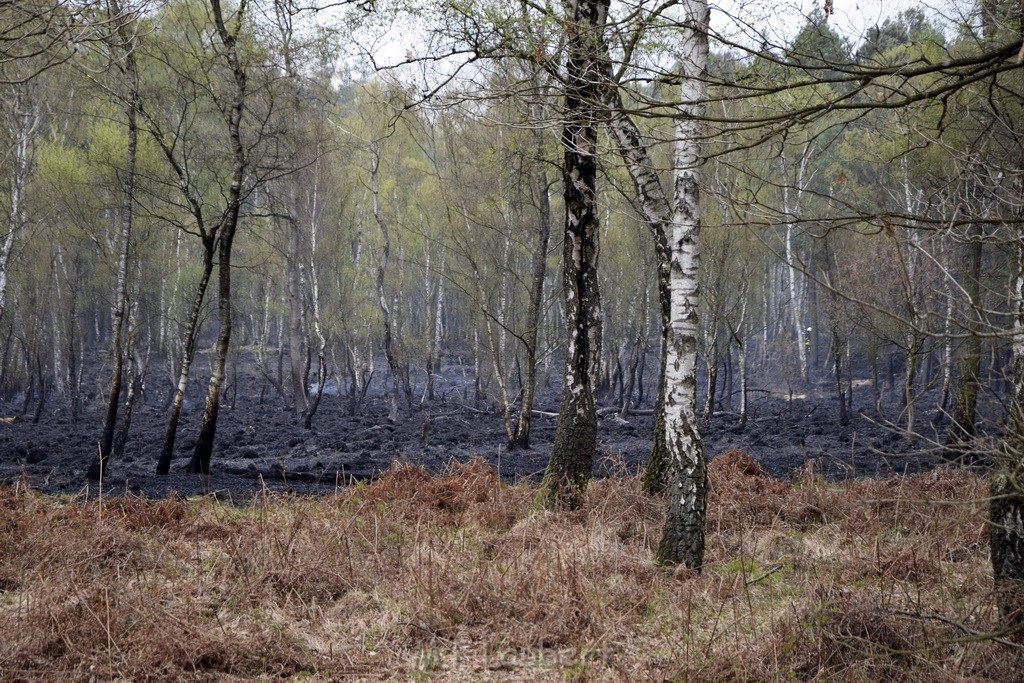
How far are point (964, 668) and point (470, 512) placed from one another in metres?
4.68

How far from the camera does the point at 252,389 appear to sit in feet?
114

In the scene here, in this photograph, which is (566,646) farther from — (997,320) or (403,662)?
(997,320)

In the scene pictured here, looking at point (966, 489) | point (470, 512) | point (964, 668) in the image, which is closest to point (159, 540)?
point (470, 512)

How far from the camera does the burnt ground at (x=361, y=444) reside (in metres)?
11.8

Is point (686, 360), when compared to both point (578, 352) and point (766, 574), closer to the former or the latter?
point (766, 574)

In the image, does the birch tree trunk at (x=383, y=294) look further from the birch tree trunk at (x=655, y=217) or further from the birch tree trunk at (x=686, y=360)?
the birch tree trunk at (x=686, y=360)

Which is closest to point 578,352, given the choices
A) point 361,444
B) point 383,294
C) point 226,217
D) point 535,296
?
point 226,217

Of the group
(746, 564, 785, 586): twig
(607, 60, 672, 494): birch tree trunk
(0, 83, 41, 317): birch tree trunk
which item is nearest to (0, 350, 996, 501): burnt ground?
(607, 60, 672, 494): birch tree trunk

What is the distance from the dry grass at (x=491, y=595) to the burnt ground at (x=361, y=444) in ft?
4.77

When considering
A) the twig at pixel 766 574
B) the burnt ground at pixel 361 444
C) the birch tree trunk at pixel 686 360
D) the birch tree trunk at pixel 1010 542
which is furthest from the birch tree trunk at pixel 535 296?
the birch tree trunk at pixel 1010 542

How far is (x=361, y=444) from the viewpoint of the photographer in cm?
1747

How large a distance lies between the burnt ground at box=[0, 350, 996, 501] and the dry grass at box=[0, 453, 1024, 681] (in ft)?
4.77

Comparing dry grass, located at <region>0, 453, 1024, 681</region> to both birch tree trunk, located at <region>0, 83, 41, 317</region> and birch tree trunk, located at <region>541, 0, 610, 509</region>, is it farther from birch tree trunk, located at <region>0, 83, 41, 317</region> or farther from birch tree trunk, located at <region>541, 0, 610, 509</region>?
birch tree trunk, located at <region>0, 83, 41, 317</region>

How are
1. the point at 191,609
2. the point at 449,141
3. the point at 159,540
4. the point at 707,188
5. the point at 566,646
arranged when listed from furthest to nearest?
the point at 449,141 → the point at 159,540 → the point at 191,609 → the point at 566,646 → the point at 707,188
